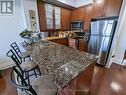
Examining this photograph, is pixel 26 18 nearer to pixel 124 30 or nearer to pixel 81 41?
pixel 81 41

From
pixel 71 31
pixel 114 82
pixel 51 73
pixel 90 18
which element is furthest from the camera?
pixel 71 31

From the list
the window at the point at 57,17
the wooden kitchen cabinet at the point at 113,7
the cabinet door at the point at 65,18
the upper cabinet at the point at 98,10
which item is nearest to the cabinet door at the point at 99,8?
the upper cabinet at the point at 98,10

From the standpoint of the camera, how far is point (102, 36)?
2910 millimetres

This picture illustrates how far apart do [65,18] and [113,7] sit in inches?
86.3

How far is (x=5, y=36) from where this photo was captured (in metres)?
2.92

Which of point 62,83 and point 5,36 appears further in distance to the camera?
point 5,36

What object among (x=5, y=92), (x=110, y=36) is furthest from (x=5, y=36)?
(x=110, y=36)

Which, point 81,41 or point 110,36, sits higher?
point 110,36

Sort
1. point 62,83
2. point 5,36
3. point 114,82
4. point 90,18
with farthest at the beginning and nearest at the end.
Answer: point 90,18
point 5,36
point 114,82
point 62,83

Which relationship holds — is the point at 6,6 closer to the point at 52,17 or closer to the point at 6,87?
the point at 52,17

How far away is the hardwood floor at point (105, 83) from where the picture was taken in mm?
1896

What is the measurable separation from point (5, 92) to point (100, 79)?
2370mm

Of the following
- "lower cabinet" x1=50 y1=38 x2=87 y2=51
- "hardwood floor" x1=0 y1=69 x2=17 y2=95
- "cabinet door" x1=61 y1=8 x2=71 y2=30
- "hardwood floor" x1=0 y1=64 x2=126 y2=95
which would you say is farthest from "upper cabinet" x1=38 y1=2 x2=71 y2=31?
"hardwood floor" x1=0 y1=64 x2=126 y2=95

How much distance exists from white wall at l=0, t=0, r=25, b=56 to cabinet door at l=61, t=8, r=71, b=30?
6.05ft
